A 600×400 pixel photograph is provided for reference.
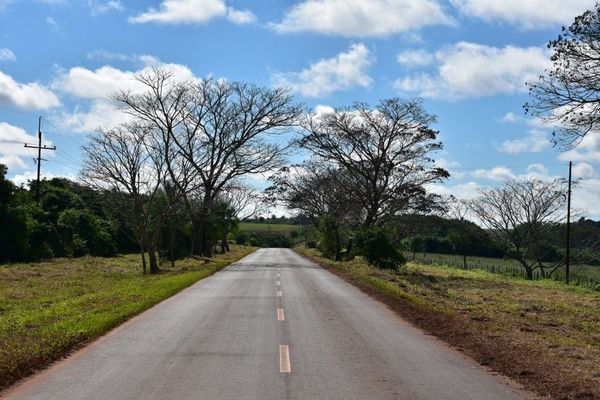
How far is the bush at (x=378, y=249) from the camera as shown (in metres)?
38.9

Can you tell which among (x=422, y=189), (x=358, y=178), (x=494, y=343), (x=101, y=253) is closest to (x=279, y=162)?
(x=358, y=178)

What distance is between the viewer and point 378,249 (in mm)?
39125

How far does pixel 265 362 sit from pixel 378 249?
100 ft

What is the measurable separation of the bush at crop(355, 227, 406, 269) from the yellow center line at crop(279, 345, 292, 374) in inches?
1133

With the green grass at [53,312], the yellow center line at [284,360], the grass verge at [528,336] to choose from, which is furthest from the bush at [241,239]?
the yellow center line at [284,360]

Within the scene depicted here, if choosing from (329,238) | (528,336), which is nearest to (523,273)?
(329,238)

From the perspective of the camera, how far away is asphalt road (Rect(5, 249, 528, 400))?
7.39 meters

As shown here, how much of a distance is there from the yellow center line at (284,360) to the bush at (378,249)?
28.8 metres

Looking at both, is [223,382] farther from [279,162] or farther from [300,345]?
[279,162]

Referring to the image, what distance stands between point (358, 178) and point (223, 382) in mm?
41041

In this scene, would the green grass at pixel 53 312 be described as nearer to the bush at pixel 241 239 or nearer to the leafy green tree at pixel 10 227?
the leafy green tree at pixel 10 227

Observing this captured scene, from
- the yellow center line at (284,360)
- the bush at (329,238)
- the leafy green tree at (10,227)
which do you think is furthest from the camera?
the bush at (329,238)

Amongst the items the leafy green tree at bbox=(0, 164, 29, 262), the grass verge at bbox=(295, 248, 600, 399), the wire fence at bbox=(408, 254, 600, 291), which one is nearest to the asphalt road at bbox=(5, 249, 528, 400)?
the grass verge at bbox=(295, 248, 600, 399)

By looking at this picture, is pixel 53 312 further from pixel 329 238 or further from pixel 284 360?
pixel 329 238
